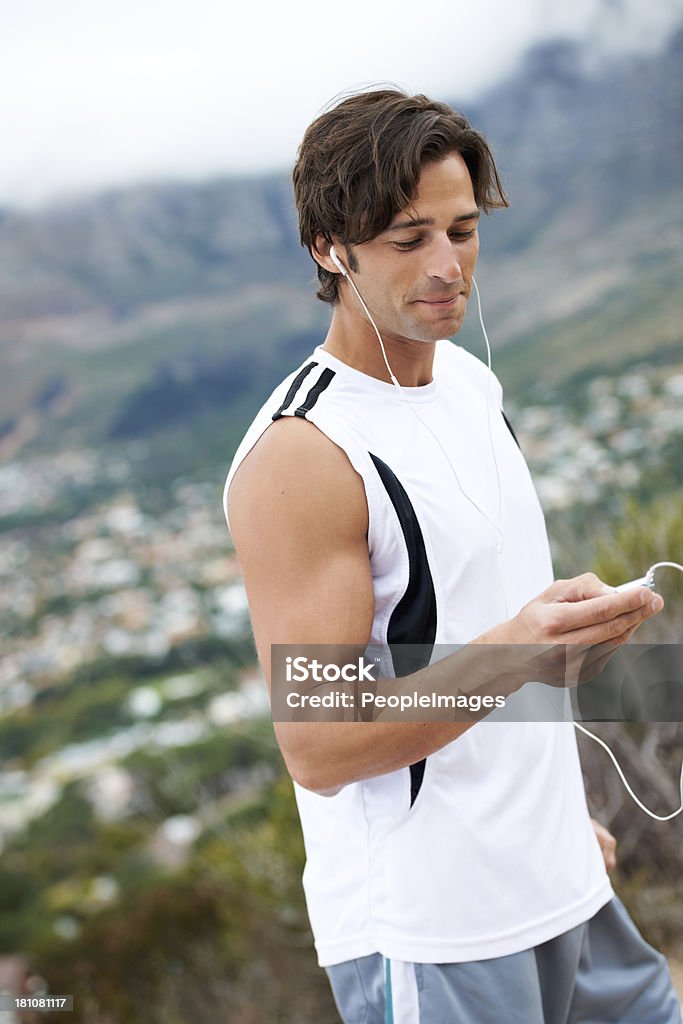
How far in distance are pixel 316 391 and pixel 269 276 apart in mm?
24304

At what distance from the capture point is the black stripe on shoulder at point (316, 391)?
117 cm

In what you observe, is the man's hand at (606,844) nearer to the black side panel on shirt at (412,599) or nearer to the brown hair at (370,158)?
the black side panel on shirt at (412,599)

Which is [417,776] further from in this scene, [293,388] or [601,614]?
[293,388]

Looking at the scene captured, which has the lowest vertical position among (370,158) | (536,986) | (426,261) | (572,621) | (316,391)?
(536,986)

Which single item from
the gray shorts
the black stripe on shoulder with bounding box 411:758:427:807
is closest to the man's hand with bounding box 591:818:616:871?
the gray shorts

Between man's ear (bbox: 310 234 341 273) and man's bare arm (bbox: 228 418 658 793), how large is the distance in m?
0.28

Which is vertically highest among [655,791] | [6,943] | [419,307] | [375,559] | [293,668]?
[419,307]

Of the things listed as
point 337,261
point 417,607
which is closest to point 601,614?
point 417,607

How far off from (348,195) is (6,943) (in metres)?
9.01

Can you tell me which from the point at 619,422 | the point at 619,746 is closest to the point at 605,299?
the point at 619,422

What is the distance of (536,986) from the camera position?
48.4 inches

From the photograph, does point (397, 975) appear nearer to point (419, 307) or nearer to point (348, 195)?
point (419, 307)

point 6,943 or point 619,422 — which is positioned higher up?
point 619,422

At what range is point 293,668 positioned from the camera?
1130 millimetres
